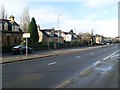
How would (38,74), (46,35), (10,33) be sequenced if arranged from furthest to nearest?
(46,35) < (10,33) < (38,74)

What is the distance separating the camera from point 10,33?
7406 cm

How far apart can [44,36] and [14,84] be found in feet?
322

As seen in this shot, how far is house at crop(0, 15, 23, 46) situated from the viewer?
71.2 metres

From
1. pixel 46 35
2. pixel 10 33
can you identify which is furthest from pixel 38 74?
pixel 46 35

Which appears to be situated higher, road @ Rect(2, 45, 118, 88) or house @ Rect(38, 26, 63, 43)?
house @ Rect(38, 26, 63, 43)

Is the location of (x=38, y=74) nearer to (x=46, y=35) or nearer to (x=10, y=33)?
(x=10, y=33)

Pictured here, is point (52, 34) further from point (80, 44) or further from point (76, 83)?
point (76, 83)

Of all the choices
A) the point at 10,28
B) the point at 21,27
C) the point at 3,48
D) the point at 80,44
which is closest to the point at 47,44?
Result: the point at 10,28

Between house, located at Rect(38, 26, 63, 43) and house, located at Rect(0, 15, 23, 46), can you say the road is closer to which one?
house, located at Rect(0, 15, 23, 46)

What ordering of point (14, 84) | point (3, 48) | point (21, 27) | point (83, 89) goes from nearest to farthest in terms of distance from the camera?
point (83, 89)
point (14, 84)
point (3, 48)
point (21, 27)

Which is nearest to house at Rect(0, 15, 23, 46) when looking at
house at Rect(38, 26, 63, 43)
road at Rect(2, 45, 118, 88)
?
house at Rect(38, 26, 63, 43)

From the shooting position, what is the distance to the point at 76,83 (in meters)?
12.9

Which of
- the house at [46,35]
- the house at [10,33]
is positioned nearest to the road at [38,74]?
the house at [10,33]

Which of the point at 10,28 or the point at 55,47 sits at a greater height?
the point at 10,28
